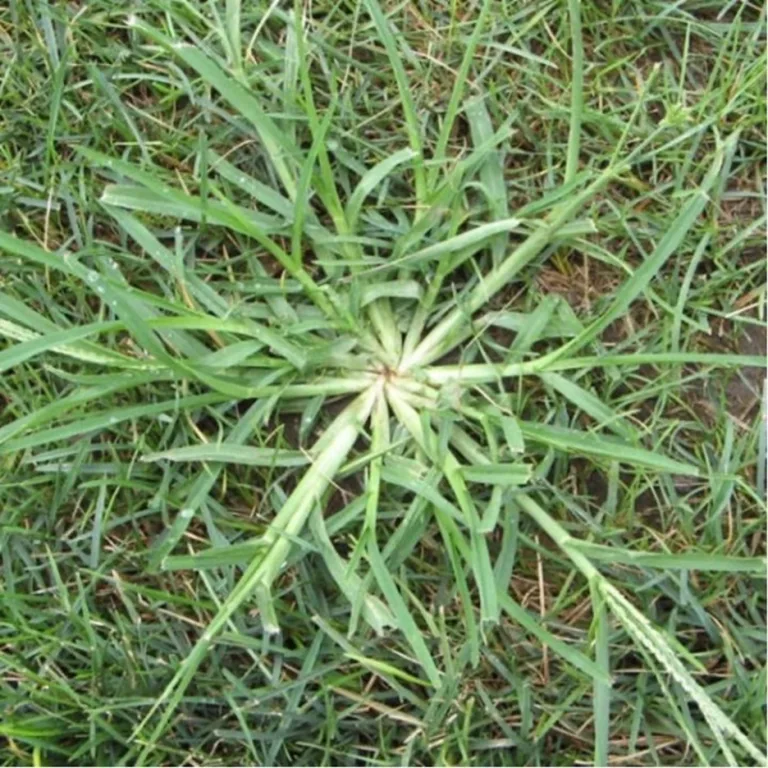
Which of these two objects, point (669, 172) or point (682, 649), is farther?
point (669, 172)

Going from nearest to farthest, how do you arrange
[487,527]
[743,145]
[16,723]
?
[487,527]
[16,723]
[743,145]

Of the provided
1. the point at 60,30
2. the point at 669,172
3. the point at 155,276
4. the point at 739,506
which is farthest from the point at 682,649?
the point at 60,30

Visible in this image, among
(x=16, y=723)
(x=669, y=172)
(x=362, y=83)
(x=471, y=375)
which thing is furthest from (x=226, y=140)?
(x=16, y=723)

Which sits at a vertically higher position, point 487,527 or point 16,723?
point 487,527

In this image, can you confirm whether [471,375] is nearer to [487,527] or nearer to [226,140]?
[487,527]

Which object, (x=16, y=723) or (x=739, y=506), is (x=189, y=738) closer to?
(x=16, y=723)

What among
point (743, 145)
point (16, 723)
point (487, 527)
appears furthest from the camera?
point (743, 145)

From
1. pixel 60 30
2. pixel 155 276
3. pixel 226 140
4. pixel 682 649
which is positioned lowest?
pixel 682 649
